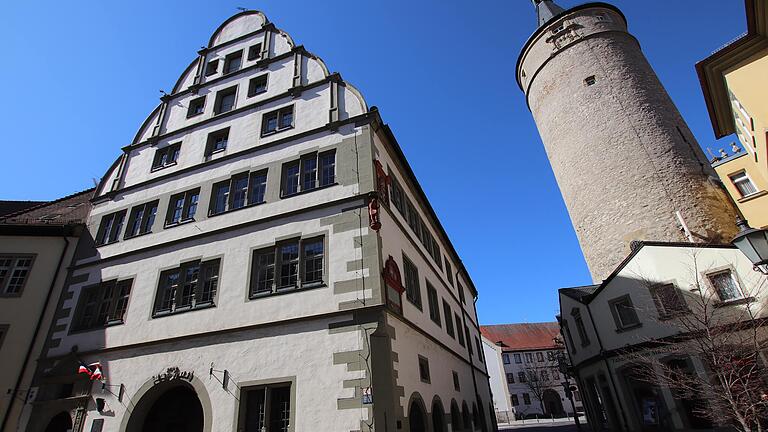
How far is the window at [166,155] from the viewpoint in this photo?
57.5 feet

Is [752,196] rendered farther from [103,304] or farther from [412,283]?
[103,304]

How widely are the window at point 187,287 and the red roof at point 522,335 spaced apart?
188ft

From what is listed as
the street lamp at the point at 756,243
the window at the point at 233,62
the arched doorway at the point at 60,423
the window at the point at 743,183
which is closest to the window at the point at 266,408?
the arched doorway at the point at 60,423

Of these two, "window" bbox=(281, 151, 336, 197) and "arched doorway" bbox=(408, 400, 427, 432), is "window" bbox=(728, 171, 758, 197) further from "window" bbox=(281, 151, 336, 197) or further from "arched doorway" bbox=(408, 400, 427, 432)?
"window" bbox=(281, 151, 336, 197)

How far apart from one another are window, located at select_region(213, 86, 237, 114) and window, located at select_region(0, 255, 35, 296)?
10.1 metres

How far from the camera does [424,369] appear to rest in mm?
13750

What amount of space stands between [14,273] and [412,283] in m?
16.6

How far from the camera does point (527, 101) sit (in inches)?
1399

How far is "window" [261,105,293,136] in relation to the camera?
1574 centimetres

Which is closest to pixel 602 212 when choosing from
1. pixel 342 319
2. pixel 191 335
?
pixel 342 319

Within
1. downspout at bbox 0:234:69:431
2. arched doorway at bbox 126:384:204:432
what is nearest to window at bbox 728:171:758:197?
arched doorway at bbox 126:384:204:432

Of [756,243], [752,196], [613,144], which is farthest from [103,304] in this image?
[752,196]

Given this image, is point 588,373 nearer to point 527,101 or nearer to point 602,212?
point 602,212

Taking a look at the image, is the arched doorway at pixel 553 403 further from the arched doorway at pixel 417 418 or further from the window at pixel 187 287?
the window at pixel 187 287
